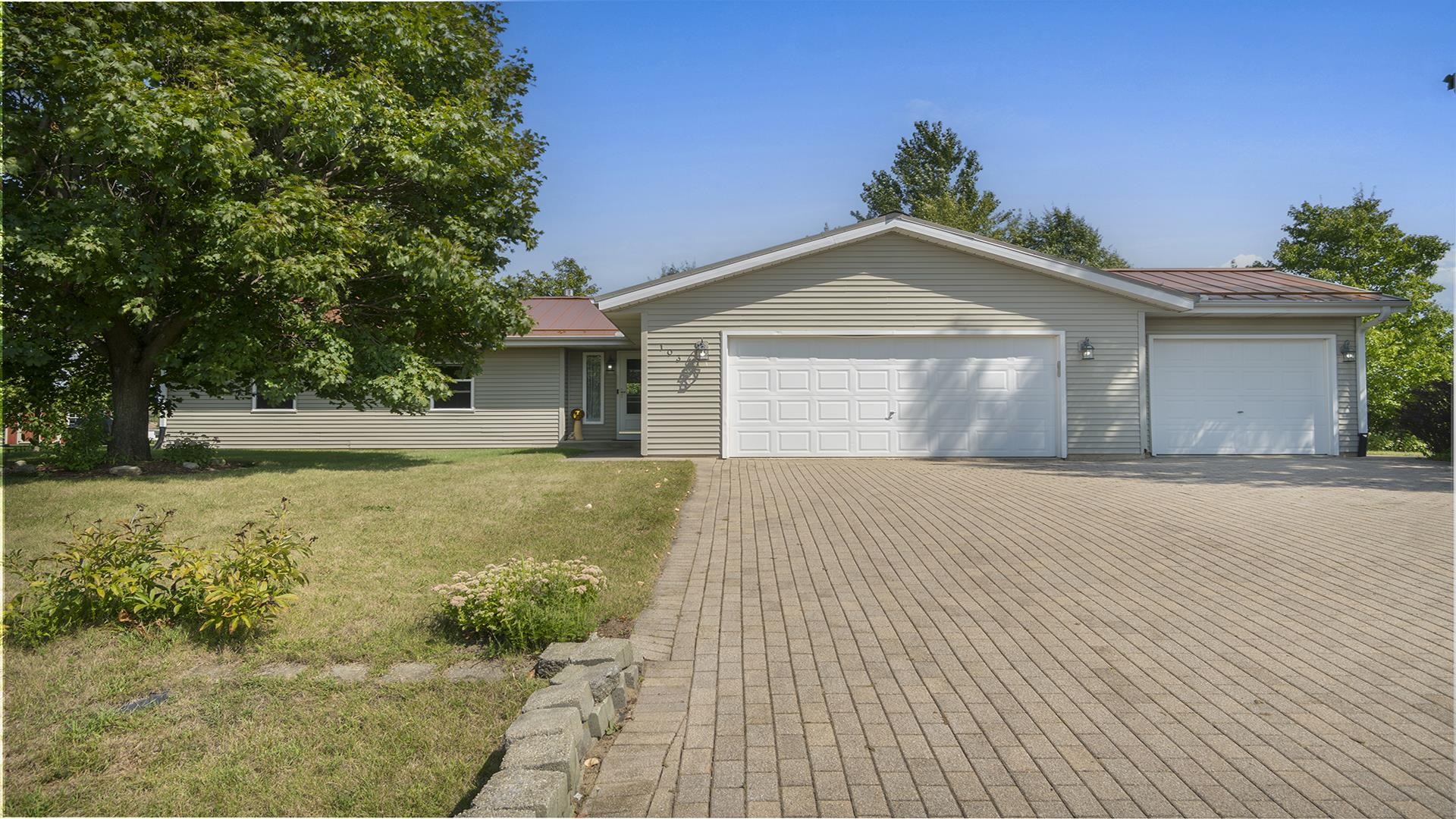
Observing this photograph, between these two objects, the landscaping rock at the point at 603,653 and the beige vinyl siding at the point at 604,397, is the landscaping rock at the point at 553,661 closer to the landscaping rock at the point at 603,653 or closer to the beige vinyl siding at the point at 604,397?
the landscaping rock at the point at 603,653

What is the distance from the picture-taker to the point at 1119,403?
1533 cm

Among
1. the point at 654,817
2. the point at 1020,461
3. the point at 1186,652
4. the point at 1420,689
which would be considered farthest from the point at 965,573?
the point at 1020,461

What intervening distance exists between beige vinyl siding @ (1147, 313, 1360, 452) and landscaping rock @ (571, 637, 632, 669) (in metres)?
14.7

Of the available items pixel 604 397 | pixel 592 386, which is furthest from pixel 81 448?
pixel 604 397

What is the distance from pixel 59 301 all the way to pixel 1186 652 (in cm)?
1412

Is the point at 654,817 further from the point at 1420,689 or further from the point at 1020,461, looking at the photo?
the point at 1020,461

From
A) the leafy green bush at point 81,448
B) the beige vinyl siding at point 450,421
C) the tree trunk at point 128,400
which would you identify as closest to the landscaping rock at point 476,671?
the leafy green bush at point 81,448

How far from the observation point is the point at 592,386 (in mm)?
20656

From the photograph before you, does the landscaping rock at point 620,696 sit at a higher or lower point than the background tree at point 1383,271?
lower

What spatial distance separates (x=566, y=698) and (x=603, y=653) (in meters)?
0.58

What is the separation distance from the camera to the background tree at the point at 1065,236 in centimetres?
4625

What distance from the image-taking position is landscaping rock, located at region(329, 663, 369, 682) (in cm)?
417

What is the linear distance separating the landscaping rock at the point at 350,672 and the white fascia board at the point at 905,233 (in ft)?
35.9

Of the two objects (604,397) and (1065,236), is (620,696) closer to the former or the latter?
(604,397)
